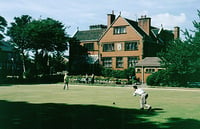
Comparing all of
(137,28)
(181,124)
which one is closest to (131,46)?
(137,28)

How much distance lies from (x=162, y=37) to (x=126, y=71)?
46.6 ft

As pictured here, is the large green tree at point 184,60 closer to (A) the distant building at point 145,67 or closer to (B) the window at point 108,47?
(A) the distant building at point 145,67

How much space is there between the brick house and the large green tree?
51.6ft

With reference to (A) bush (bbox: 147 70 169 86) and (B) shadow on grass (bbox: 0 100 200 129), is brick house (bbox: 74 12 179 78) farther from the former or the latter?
(B) shadow on grass (bbox: 0 100 200 129)

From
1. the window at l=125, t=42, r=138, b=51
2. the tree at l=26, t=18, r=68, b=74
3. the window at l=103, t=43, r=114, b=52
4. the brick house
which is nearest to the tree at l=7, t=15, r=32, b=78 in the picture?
the tree at l=26, t=18, r=68, b=74

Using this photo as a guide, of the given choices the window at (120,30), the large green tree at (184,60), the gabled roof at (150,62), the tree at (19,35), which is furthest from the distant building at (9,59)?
the large green tree at (184,60)

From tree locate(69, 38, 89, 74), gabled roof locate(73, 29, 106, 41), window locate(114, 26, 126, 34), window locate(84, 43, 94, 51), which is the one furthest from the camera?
gabled roof locate(73, 29, 106, 41)

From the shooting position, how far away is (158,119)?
1263cm

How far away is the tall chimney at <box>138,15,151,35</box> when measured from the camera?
58406 mm

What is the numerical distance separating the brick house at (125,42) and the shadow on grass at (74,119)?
135 ft

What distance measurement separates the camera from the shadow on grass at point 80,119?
11057 mm

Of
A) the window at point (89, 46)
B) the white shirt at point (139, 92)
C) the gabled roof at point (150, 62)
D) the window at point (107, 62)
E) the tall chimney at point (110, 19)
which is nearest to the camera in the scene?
the white shirt at point (139, 92)

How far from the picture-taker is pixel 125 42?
57.1 metres

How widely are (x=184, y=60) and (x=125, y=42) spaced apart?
20.5 m
